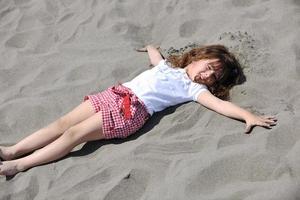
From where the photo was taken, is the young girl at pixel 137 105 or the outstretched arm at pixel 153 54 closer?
the young girl at pixel 137 105

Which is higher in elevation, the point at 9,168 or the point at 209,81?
the point at 209,81

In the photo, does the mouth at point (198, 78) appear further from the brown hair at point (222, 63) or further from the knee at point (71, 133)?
the knee at point (71, 133)

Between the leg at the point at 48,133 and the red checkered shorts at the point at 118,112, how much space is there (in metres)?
0.08

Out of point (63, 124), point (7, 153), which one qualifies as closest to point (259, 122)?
point (63, 124)

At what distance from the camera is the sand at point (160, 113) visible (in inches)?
112

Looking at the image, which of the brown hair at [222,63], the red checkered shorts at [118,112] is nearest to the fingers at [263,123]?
the brown hair at [222,63]

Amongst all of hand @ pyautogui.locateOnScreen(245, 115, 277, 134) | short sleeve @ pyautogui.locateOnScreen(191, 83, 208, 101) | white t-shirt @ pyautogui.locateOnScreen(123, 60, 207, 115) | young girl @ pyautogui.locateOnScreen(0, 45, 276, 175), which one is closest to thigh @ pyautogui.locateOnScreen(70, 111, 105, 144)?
young girl @ pyautogui.locateOnScreen(0, 45, 276, 175)

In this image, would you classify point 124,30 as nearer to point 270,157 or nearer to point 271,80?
point 271,80

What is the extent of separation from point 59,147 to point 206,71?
43.2 inches

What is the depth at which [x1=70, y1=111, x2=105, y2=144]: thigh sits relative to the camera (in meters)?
3.33

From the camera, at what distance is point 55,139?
3.48 m

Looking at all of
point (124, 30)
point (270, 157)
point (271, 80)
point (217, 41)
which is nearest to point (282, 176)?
point (270, 157)

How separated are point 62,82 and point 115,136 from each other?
88cm

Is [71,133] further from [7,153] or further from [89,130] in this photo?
[7,153]
